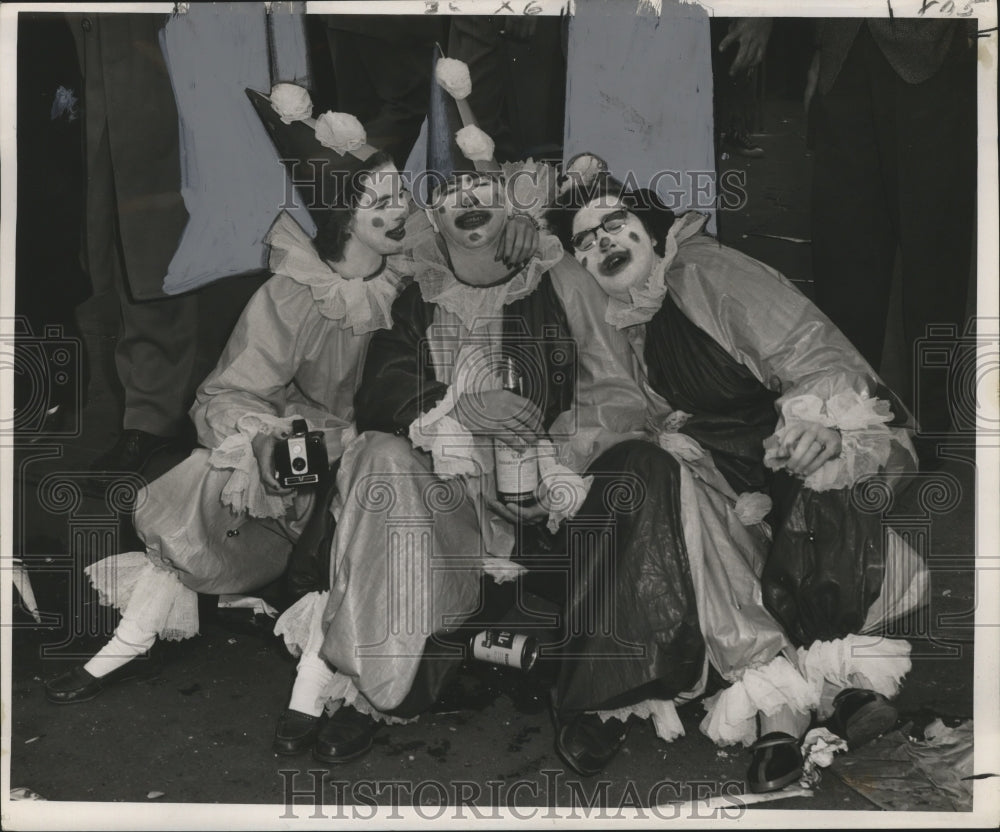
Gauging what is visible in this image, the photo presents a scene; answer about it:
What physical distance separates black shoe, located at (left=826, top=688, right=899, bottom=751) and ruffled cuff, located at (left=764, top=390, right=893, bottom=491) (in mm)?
462

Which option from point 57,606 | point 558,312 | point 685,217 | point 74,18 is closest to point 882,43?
point 685,217

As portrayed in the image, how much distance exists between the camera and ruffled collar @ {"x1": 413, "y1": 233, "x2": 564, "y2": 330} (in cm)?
287

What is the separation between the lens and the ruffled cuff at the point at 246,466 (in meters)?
2.80

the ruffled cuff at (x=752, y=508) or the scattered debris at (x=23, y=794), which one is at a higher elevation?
the ruffled cuff at (x=752, y=508)

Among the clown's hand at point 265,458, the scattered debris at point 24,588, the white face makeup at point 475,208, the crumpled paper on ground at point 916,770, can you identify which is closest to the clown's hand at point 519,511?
the clown's hand at point 265,458

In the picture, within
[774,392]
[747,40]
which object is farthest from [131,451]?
[747,40]

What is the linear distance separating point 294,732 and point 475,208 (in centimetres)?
127

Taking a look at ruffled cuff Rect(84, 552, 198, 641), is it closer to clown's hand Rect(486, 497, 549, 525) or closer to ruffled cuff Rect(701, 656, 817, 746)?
clown's hand Rect(486, 497, 549, 525)

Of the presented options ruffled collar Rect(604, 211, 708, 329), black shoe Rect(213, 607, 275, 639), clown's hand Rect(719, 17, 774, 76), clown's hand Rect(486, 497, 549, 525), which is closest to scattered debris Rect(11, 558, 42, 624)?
black shoe Rect(213, 607, 275, 639)

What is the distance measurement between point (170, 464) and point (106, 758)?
2.24 feet

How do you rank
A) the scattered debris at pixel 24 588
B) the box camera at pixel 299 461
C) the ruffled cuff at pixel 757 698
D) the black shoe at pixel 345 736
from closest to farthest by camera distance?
the ruffled cuff at pixel 757 698, the black shoe at pixel 345 736, the box camera at pixel 299 461, the scattered debris at pixel 24 588

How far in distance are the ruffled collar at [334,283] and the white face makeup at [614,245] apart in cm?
43

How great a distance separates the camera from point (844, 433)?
266cm

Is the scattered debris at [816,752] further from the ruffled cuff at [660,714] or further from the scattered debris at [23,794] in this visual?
the scattered debris at [23,794]
